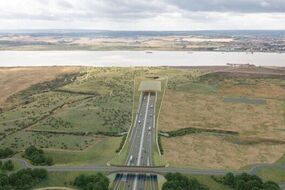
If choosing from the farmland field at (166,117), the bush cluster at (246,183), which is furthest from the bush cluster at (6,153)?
the bush cluster at (246,183)

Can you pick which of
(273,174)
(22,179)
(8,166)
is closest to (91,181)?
(22,179)

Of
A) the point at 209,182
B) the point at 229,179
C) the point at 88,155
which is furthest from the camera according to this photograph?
the point at 88,155

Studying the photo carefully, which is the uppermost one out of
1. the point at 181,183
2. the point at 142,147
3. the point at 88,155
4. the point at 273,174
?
the point at 181,183

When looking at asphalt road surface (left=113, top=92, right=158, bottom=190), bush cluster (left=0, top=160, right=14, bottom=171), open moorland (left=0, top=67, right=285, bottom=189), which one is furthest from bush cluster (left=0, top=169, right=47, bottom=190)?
asphalt road surface (left=113, top=92, right=158, bottom=190)

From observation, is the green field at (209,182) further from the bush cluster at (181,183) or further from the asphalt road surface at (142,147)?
the asphalt road surface at (142,147)

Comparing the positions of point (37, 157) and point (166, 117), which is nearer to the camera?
point (37, 157)

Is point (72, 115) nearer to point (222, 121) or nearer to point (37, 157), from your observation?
point (37, 157)

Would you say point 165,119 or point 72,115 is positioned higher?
point 72,115

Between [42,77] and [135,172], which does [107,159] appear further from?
[42,77]

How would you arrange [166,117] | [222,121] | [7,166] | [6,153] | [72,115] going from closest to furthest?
[7,166] → [6,153] → [222,121] → [166,117] → [72,115]

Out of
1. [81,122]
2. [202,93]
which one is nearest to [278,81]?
[202,93]
